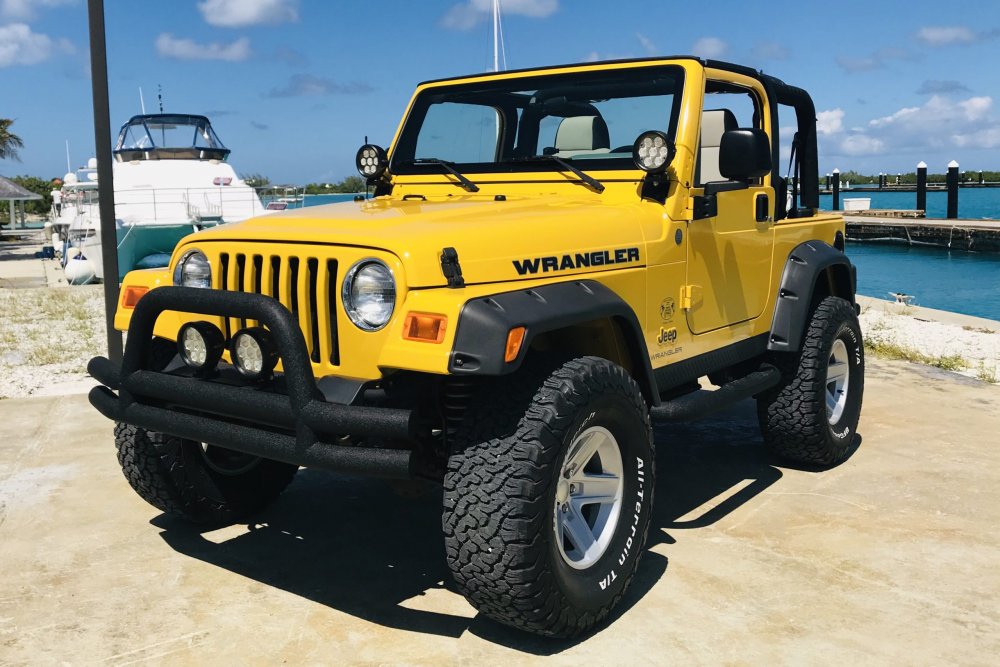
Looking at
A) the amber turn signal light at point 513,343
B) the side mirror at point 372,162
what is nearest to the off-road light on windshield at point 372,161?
the side mirror at point 372,162

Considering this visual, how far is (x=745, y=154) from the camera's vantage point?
3.96 m

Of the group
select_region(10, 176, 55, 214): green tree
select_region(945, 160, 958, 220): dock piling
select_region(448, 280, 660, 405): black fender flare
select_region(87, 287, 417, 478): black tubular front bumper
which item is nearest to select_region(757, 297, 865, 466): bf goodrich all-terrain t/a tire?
select_region(448, 280, 660, 405): black fender flare

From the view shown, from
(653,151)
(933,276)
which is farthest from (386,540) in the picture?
(933,276)

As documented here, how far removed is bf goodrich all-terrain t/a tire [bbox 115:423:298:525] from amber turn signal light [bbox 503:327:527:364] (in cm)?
187

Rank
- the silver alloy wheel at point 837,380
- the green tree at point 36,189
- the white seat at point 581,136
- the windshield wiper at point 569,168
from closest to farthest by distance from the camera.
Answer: the windshield wiper at point 569,168
the white seat at point 581,136
the silver alloy wheel at point 837,380
the green tree at point 36,189

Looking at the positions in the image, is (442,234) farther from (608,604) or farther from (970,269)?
(970,269)

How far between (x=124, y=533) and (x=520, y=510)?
Answer: 226 cm

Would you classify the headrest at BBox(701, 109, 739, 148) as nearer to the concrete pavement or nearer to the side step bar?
the side step bar

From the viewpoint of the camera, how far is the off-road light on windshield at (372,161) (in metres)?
4.77

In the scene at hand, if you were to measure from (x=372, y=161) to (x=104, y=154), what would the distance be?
2886mm

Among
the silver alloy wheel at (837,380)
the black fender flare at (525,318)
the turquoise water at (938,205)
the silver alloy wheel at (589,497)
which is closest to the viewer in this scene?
the black fender flare at (525,318)

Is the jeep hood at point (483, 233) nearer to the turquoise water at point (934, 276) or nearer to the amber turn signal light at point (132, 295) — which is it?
the amber turn signal light at point (132, 295)

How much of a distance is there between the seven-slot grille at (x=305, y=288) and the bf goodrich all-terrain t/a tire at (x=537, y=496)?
0.55 metres

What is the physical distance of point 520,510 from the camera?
2869mm
